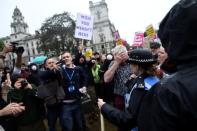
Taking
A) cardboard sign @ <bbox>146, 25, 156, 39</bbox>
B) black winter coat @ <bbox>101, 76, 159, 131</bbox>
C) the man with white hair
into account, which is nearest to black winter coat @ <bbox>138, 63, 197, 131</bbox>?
black winter coat @ <bbox>101, 76, 159, 131</bbox>

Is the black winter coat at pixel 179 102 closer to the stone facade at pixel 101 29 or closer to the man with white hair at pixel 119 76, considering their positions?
the man with white hair at pixel 119 76

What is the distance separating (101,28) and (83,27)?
110483mm

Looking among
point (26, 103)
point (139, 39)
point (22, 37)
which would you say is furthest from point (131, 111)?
point (22, 37)

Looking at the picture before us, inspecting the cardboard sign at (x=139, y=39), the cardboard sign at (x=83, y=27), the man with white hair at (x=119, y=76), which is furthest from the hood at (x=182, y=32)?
the cardboard sign at (x=139, y=39)

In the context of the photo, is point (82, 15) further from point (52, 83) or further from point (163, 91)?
point (163, 91)

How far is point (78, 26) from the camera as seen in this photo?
374 inches

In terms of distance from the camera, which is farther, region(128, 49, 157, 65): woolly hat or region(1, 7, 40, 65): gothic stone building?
region(1, 7, 40, 65): gothic stone building

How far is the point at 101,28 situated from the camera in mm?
119375

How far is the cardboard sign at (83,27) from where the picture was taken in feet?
31.1

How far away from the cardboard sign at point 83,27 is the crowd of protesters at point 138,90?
2.67 meters

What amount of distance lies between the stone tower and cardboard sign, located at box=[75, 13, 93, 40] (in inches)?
4186

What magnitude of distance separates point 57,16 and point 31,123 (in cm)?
7923

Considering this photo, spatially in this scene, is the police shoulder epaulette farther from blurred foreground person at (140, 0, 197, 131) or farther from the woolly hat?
blurred foreground person at (140, 0, 197, 131)

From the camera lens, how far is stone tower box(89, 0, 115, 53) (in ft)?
387
